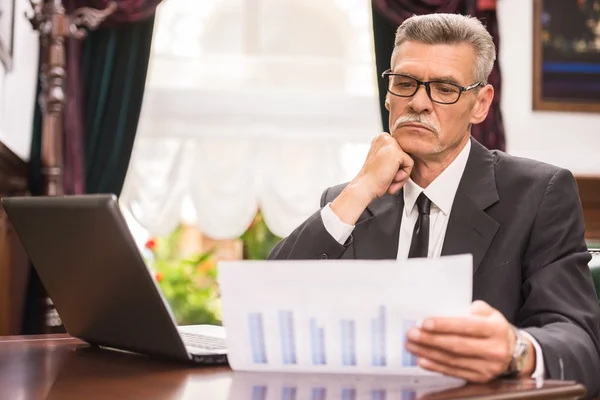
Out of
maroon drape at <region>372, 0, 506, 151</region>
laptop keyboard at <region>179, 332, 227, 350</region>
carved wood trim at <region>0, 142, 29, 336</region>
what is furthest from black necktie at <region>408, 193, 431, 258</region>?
maroon drape at <region>372, 0, 506, 151</region>

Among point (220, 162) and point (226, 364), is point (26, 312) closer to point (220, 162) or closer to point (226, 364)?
point (220, 162)

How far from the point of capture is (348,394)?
913mm

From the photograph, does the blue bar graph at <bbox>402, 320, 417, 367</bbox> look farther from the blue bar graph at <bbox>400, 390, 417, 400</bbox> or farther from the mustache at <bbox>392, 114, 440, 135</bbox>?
the mustache at <bbox>392, 114, 440, 135</bbox>

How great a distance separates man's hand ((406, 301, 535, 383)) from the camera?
92cm

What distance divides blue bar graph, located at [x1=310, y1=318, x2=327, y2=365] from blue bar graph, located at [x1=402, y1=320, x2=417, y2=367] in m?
0.10

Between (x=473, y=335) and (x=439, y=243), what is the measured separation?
2.42 feet

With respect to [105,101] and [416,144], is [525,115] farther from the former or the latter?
[416,144]

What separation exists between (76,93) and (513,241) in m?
3.29

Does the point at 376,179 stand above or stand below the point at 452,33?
below

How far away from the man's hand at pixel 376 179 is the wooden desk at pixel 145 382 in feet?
1.81

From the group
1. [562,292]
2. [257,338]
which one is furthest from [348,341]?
[562,292]

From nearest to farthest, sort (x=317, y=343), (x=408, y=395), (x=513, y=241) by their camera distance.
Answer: (x=408, y=395), (x=317, y=343), (x=513, y=241)

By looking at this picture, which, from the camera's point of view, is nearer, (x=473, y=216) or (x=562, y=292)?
(x=562, y=292)

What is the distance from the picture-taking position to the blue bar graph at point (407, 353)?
0.94 m
